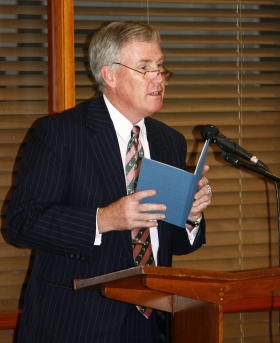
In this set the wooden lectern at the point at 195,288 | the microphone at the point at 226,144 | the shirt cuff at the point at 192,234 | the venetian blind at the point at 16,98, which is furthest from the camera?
the venetian blind at the point at 16,98

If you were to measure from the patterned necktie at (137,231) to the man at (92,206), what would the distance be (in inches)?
1.4

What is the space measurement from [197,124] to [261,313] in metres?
1.19

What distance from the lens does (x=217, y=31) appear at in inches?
142

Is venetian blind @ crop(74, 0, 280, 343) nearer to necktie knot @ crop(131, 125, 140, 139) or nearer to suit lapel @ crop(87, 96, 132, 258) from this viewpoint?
necktie knot @ crop(131, 125, 140, 139)

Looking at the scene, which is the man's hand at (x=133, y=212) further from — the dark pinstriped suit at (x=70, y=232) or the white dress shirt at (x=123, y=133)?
the white dress shirt at (x=123, y=133)

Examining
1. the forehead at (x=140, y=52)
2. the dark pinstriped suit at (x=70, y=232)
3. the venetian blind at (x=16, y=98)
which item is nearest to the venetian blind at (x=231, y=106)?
the venetian blind at (x=16, y=98)

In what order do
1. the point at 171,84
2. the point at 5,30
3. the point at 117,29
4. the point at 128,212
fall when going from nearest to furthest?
the point at 128,212, the point at 117,29, the point at 5,30, the point at 171,84

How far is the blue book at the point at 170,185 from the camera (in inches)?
80.7

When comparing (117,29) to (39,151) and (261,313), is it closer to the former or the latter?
(39,151)

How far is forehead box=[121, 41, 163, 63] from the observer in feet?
8.02

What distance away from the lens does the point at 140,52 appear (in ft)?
8.03

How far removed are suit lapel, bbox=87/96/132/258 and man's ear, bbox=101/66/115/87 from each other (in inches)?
4.7

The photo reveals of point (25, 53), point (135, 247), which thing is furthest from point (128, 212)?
point (25, 53)

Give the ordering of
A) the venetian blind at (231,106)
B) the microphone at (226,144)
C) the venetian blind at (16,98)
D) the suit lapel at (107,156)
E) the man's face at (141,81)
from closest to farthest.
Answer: the microphone at (226,144), the suit lapel at (107,156), the man's face at (141,81), the venetian blind at (16,98), the venetian blind at (231,106)
